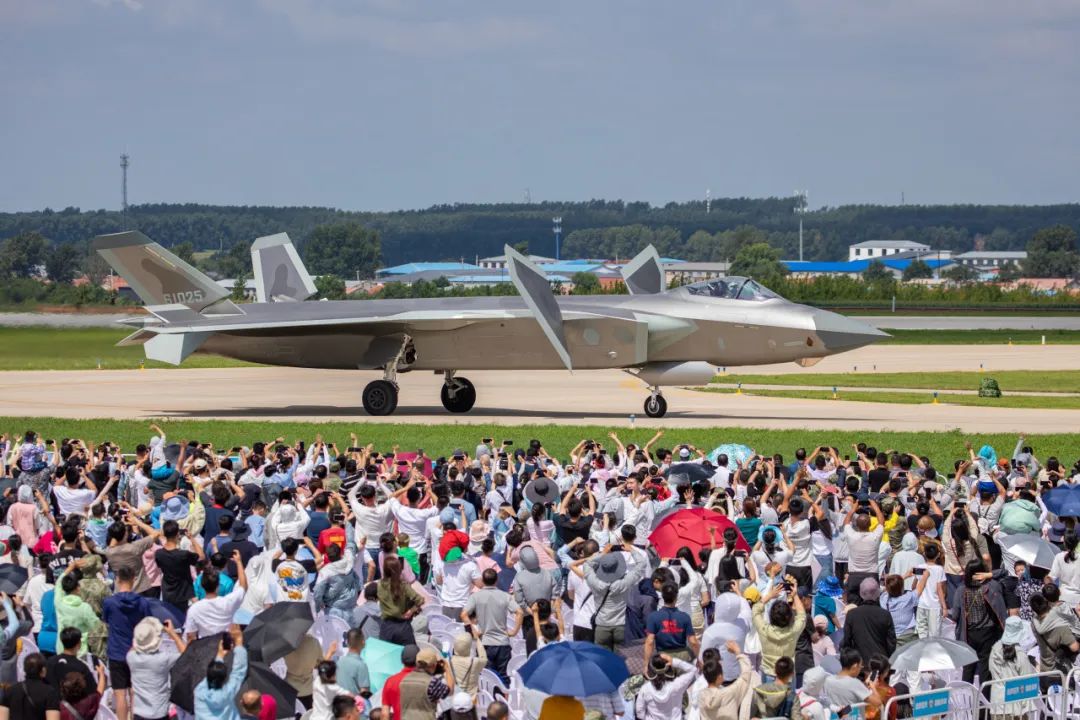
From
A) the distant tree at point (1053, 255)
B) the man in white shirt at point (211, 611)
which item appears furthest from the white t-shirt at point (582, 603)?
the distant tree at point (1053, 255)

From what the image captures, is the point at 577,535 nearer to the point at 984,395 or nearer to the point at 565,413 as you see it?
the point at 565,413

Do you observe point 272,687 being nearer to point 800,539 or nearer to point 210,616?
point 210,616

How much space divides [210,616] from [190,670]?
71cm

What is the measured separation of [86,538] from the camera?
1088cm

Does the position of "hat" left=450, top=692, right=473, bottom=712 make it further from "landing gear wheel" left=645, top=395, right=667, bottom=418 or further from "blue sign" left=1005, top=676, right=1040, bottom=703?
"landing gear wheel" left=645, top=395, right=667, bottom=418

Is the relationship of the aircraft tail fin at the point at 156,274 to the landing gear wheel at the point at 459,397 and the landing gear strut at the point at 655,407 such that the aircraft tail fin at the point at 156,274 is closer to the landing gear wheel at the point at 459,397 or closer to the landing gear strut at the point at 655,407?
the landing gear wheel at the point at 459,397

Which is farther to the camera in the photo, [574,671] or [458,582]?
[458,582]

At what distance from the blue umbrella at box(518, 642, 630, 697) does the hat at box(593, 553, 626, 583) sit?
1.67 meters

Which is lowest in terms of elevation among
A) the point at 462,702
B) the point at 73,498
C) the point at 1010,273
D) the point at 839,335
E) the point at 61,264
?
the point at 462,702

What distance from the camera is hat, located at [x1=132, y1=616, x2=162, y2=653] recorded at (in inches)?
338

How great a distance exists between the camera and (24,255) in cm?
10625

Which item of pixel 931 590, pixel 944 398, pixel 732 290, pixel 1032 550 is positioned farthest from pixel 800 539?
pixel 944 398

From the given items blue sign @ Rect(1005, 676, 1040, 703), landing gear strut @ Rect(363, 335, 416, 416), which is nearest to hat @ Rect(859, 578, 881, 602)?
blue sign @ Rect(1005, 676, 1040, 703)

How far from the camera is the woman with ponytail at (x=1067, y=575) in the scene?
34.9 ft
